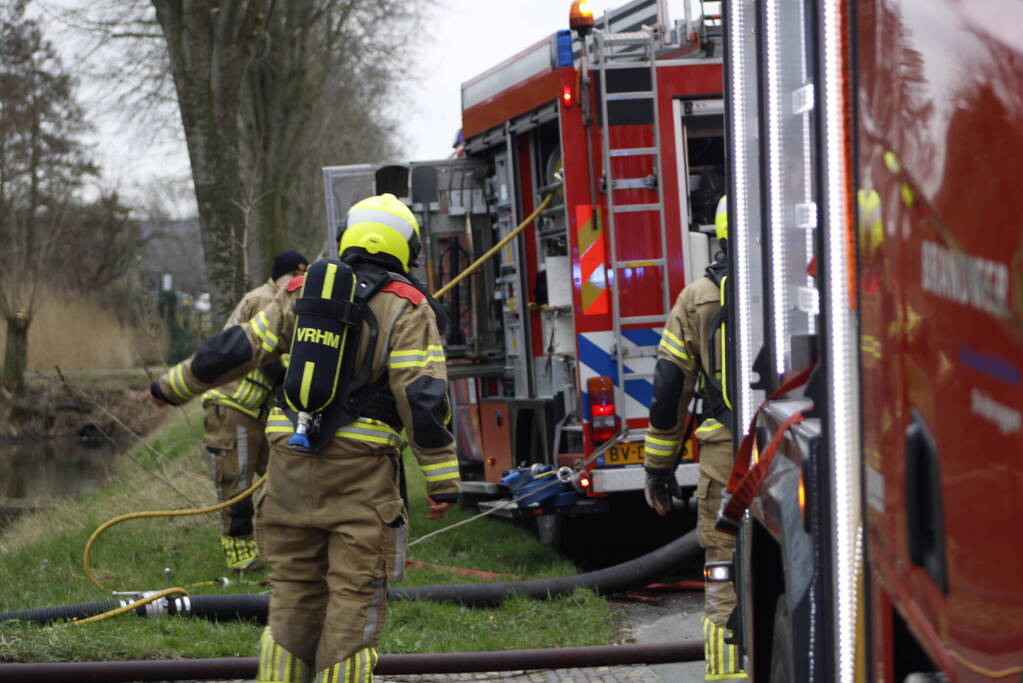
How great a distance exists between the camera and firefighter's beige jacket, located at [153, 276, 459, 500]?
4410 mm

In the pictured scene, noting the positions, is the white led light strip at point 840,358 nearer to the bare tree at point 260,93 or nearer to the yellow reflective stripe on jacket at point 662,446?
the yellow reflective stripe on jacket at point 662,446

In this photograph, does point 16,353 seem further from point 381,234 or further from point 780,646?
point 780,646

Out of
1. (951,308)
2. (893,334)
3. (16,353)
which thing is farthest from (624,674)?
(16,353)

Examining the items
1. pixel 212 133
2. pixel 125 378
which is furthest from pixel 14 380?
pixel 212 133

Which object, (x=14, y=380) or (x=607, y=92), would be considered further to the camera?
(x=14, y=380)

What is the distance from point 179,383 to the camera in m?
4.71

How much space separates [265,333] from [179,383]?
33cm

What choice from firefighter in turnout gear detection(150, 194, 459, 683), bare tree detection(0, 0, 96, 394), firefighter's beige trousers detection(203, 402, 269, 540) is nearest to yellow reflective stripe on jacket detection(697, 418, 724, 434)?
firefighter in turnout gear detection(150, 194, 459, 683)

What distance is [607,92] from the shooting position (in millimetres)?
7367

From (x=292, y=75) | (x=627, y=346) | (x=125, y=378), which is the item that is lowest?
(x=125, y=378)

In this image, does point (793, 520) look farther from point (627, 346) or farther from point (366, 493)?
point (627, 346)

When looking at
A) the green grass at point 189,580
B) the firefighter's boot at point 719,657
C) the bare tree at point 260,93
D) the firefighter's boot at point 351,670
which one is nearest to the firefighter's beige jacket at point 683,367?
the firefighter's boot at point 719,657

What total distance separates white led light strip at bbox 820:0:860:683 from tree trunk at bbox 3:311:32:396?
26821mm

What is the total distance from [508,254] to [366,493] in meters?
4.60
